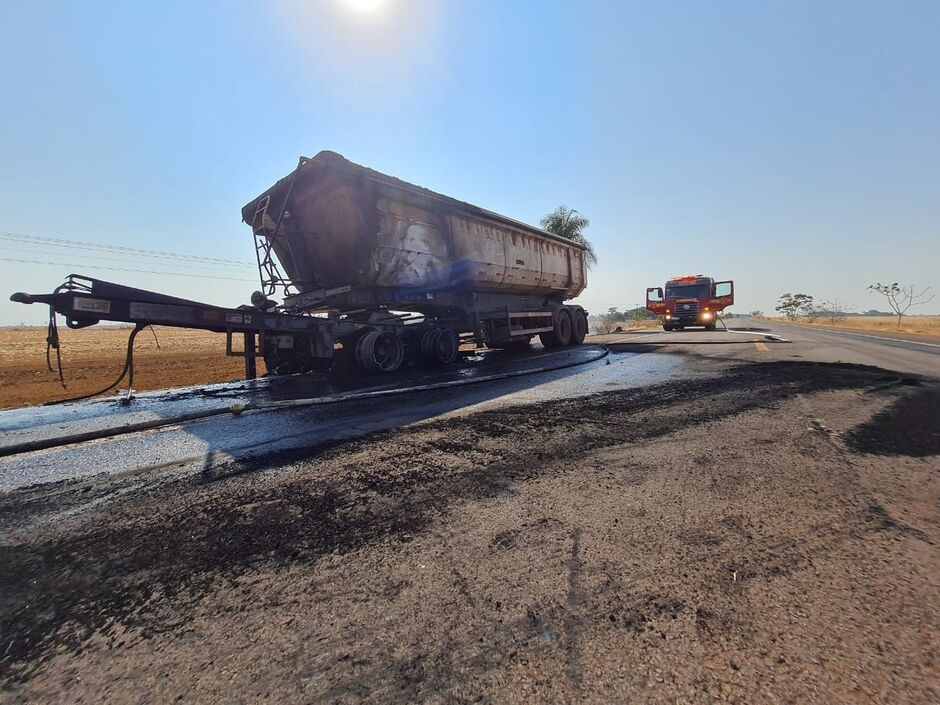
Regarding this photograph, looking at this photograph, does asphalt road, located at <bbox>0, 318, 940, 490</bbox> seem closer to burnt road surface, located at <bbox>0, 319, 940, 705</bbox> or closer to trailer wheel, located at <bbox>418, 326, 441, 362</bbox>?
burnt road surface, located at <bbox>0, 319, 940, 705</bbox>

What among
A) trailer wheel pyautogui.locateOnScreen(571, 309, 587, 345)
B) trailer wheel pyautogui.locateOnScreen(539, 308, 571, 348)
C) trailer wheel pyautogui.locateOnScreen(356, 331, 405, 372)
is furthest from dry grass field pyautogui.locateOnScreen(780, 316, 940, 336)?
trailer wheel pyautogui.locateOnScreen(356, 331, 405, 372)

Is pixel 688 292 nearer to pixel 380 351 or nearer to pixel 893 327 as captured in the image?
pixel 380 351

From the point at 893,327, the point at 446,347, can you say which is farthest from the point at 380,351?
the point at 893,327

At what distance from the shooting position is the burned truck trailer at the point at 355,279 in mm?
7094

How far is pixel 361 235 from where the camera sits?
27.4ft

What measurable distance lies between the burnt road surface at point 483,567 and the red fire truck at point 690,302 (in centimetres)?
2128

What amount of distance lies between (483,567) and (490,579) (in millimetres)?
79

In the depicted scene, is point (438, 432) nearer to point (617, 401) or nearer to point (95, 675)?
point (617, 401)

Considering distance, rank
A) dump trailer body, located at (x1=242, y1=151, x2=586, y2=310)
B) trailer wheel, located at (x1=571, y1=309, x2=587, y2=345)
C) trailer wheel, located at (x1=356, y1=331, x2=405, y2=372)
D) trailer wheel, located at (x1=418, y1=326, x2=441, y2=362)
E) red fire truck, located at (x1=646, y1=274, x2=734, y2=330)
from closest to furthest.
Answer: trailer wheel, located at (x1=356, y1=331, x2=405, y2=372) → dump trailer body, located at (x1=242, y1=151, x2=586, y2=310) → trailer wheel, located at (x1=418, y1=326, x2=441, y2=362) → trailer wheel, located at (x1=571, y1=309, x2=587, y2=345) → red fire truck, located at (x1=646, y1=274, x2=734, y2=330)

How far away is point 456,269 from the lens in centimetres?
1053

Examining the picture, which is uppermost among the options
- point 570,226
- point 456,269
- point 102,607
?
point 570,226

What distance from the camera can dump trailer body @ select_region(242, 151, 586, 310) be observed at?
27.2 ft

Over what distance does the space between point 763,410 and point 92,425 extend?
6.91 m

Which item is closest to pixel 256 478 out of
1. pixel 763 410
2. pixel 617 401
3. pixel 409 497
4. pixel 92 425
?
pixel 409 497
